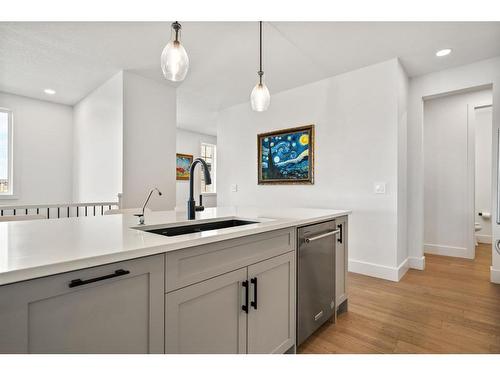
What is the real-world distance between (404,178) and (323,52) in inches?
66.9

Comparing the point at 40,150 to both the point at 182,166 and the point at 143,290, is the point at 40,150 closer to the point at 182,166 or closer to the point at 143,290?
the point at 182,166

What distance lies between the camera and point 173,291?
0.95 meters

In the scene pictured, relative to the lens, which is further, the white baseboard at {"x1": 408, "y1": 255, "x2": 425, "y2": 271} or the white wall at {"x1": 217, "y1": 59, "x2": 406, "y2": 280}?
the white baseboard at {"x1": 408, "y1": 255, "x2": 425, "y2": 271}

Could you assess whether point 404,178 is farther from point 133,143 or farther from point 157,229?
point 133,143

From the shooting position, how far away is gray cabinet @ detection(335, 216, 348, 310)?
1.96 m

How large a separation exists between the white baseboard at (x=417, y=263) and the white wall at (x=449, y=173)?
931mm

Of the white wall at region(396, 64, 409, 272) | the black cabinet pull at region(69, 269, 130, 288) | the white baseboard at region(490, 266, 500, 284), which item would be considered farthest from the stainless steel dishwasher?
the white baseboard at region(490, 266, 500, 284)

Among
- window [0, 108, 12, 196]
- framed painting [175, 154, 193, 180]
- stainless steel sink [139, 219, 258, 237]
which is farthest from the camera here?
framed painting [175, 154, 193, 180]

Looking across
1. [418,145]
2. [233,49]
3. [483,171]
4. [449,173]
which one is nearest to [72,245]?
[233,49]

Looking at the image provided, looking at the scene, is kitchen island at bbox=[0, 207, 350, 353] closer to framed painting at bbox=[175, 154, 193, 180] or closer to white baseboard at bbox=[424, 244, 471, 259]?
white baseboard at bbox=[424, 244, 471, 259]

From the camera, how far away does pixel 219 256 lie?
43.8 inches

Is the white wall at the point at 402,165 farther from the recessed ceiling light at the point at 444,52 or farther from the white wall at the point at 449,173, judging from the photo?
the white wall at the point at 449,173

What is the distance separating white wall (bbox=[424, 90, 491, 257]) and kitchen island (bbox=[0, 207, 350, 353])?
3.46 meters

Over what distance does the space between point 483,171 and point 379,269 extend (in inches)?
124
